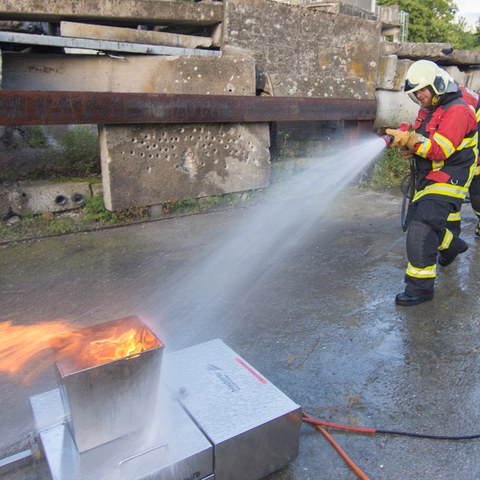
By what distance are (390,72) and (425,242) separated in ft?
15.1

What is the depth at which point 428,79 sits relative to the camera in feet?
10.3

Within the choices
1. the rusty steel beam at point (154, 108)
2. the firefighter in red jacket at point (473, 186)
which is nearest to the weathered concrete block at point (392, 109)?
the rusty steel beam at point (154, 108)

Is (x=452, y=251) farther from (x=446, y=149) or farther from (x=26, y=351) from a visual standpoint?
(x=26, y=351)

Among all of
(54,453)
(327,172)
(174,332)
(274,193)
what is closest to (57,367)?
(54,453)

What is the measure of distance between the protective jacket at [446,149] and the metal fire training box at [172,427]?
81.1 inches

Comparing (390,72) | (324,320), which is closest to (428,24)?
(390,72)

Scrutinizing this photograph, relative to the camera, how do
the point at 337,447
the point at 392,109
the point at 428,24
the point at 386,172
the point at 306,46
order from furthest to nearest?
the point at 428,24 → the point at 386,172 → the point at 392,109 → the point at 306,46 → the point at 337,447

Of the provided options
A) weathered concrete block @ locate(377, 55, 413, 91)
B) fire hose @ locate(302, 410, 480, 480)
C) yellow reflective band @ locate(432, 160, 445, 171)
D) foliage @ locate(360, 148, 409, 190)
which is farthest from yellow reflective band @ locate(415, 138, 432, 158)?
weathered concrete block @ locate(377, 55, 413, 91)

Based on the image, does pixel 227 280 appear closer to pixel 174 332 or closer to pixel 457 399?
pixel 174 332

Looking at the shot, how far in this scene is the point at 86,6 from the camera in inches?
182

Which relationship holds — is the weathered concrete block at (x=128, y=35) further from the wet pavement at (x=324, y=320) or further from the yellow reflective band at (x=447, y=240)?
the yellow reflective band at (x=447, y=240)

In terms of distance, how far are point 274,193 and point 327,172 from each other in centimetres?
133

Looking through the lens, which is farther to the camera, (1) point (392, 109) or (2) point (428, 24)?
(2) point (428, 24)

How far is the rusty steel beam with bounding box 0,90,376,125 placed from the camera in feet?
13.4
